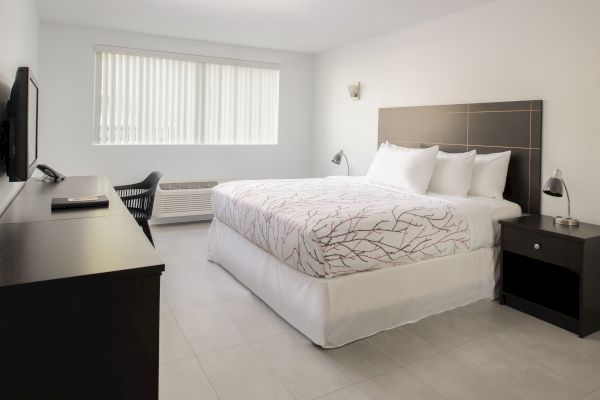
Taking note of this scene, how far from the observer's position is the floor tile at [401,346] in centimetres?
235

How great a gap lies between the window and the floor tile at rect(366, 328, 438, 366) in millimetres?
3980

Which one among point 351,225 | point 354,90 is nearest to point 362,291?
point 351,225

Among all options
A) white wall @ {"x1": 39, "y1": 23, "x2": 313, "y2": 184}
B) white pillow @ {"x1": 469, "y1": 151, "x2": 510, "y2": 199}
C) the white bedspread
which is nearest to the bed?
the white bedspread

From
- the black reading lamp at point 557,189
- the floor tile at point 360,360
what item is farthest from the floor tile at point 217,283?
the black reading lamp at point 557,189

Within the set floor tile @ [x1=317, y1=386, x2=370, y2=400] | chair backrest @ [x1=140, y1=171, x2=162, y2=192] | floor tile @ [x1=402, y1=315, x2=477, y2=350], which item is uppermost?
chair backrest @ [x1=140, y1=171, x2=162, y2=192]

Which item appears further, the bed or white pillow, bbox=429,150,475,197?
white pillow, bbox=429,150,475,197

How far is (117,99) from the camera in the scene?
5.14m

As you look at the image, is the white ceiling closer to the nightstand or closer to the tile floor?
the nightstand

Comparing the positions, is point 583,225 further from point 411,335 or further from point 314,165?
point 314,165

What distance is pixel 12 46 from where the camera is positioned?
2.71 m

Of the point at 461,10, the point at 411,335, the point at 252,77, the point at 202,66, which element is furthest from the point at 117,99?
the point at 411,335

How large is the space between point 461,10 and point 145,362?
4.01 metres

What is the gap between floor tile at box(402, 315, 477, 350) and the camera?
2.52 metres

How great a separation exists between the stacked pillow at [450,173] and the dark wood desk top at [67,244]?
2.39 m
